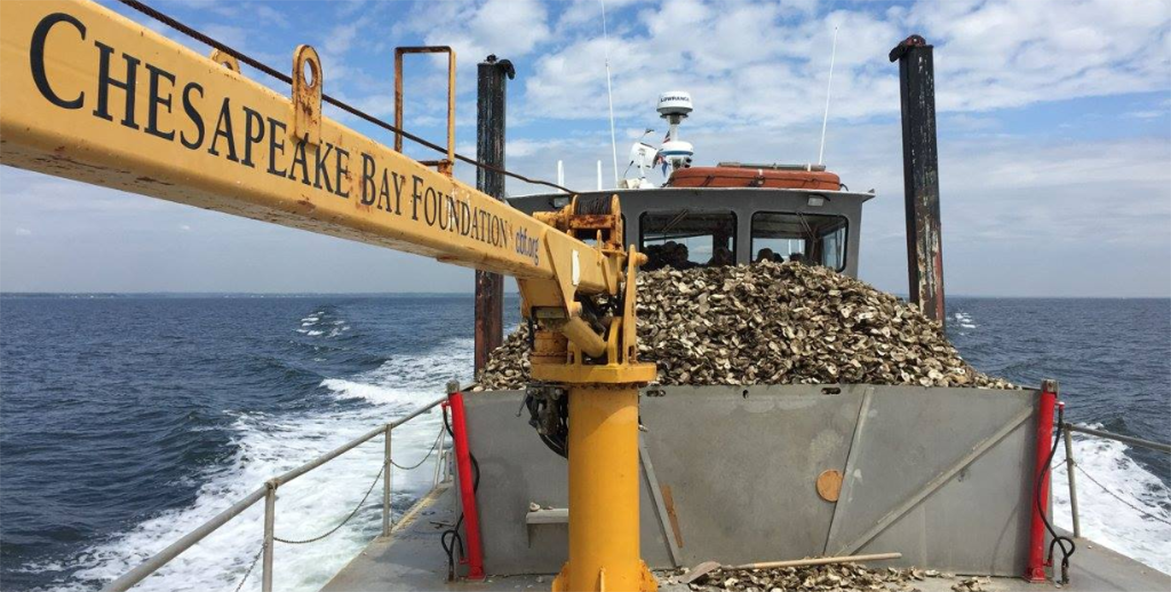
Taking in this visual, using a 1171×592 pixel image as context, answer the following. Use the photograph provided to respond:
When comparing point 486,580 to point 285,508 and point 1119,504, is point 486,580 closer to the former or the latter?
point 285,508

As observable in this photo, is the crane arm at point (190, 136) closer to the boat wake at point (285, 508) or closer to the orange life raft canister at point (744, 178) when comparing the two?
the orange life raft canister at point (744, 178)

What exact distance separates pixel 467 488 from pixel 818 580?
267 centimetres

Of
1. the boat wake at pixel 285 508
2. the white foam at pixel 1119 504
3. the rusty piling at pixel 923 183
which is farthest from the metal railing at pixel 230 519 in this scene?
the white foam at pixel 1119 504

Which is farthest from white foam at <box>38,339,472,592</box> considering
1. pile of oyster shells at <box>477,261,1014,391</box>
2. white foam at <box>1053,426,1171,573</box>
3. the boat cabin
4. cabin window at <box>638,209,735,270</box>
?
white foam at <box>1053,426,1171,573</box>

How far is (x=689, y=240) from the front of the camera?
384 inches

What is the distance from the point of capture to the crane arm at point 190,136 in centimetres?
135

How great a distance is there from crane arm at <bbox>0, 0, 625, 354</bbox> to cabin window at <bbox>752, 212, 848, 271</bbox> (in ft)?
24.0

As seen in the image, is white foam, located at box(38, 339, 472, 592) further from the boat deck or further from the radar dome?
the radar dome

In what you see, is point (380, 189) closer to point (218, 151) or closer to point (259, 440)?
point (218, 151)

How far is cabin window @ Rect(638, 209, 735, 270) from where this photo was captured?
955cm

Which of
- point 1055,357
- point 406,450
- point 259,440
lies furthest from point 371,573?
point 1055,357

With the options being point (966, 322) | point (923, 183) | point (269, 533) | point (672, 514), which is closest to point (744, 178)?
point (923, 183)

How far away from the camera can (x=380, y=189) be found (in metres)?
2.38

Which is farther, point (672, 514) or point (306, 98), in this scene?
point (672, 514)
